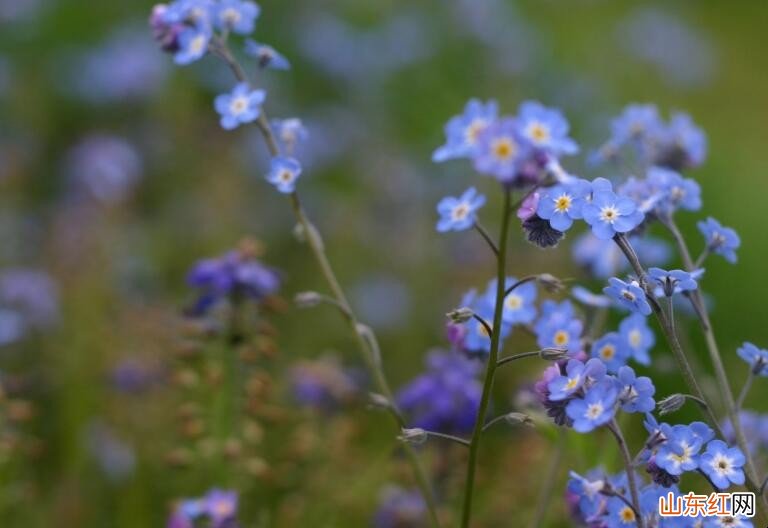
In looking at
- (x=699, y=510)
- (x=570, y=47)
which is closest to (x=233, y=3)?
(x=699, y=510)

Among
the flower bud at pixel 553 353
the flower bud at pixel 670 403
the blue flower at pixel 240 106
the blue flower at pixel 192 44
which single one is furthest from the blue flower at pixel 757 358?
the blue flower at pixel 192 44

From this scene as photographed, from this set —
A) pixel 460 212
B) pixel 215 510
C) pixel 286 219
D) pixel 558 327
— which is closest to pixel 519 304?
pixel 558 327

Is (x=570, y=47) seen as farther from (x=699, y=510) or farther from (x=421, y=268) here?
(x=699, y=510)

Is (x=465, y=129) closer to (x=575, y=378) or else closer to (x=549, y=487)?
(x=575, y=378)

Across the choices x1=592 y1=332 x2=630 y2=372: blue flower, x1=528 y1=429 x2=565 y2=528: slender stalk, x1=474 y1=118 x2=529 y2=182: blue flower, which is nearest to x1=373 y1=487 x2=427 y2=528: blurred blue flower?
x1=528 y1=429 x2=565 y2=528: slender stalk

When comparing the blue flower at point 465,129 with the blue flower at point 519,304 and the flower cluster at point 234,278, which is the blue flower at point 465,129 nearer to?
the blue flower at point 519,304

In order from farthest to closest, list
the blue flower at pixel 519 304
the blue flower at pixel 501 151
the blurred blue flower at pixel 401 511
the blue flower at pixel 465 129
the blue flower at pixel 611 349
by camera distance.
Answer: the blurred blue flower at pixel 401 511 < the blue flower at pixel 519 304 < the blue flower at pixel 611 349 < the blue flower at pixel 465 129 < the blue flower at pixel 501 151
